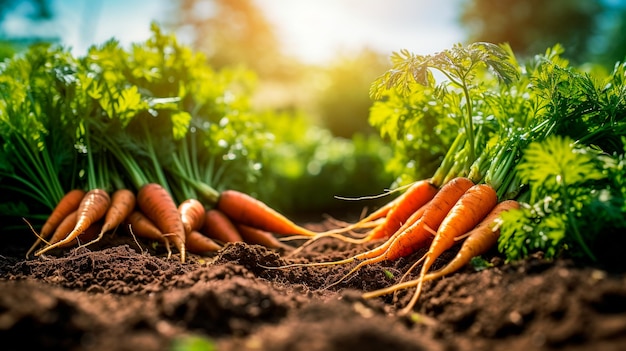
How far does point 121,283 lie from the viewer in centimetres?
290

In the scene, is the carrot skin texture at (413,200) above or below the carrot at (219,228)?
above

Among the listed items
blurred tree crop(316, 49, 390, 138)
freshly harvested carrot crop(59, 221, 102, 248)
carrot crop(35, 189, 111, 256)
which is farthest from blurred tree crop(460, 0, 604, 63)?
freshly harvested carrot crop(59, 221, 102, 248)

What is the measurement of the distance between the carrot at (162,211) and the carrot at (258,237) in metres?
0.80

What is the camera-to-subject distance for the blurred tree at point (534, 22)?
72.3 feet

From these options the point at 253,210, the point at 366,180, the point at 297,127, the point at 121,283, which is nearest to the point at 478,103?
the point at 253,210

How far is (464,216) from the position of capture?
3.26m

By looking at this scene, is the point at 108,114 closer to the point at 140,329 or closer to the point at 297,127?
the point at 140,329

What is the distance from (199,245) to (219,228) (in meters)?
0.42

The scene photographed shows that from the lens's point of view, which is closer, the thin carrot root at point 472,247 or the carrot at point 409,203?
the thin carrot root at point 472,247

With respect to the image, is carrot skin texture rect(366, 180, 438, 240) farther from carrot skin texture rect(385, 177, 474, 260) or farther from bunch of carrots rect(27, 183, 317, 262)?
bunch of carrots rect(27, 183, 317, 262)

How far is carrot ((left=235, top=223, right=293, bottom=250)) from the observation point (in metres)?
4.69

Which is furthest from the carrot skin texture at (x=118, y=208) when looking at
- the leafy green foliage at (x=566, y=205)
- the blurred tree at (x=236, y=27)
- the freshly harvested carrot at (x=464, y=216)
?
the blurred tree at (x=236, y=27)

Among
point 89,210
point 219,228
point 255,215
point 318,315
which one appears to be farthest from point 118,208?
point 318,315

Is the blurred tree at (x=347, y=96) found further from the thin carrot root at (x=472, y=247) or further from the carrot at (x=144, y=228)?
the thin carrot root at (x=472, y=247)
